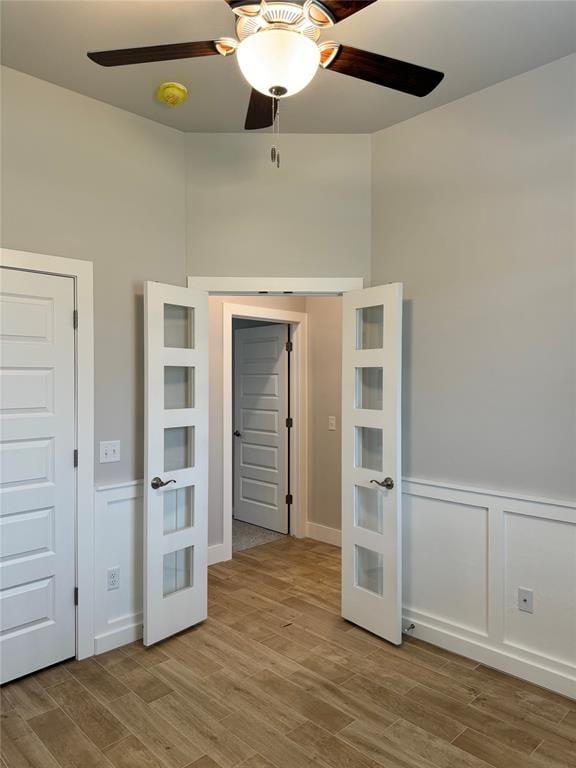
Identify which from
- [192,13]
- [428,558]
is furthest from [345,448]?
[192,13]

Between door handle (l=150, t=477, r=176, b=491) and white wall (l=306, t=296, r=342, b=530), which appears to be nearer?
door handle (l=150, t=477, r=176, b=491)

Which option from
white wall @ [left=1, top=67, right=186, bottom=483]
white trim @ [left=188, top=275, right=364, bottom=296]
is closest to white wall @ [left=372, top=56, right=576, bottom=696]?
white trim @ [left=188, top=275, right=364, bottom=296]

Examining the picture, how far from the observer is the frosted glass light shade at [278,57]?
1.58 meters

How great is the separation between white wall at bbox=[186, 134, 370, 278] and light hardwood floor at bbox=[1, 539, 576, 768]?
2.28 m

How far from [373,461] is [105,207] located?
221 cm

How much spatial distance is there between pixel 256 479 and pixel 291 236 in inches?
117

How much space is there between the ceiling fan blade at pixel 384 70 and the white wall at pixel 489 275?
1.08 metres

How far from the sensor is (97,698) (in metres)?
2.50

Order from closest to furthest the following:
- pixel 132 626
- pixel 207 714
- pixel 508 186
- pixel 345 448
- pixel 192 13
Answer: pixel 192 13 < pixel 207 714 < pixel 508 186 < pixel 132 626 < pixel 345 448

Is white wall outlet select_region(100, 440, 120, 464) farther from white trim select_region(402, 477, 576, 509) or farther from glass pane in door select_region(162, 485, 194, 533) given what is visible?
white trim select_region(402, 477, 576, 509)

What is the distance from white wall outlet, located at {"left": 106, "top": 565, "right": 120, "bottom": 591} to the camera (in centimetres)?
300

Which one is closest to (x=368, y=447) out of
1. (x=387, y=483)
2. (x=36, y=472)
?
(x=387, y=483)

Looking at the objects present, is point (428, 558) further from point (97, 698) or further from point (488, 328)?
point (97, 698)

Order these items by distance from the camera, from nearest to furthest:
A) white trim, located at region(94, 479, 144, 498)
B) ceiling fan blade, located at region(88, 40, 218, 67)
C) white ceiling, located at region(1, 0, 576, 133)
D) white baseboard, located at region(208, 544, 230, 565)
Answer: ceiling fan blade, located at region(88, 40, 218, 67), white ceiling, located at region(1, 0, 576, 133), white trim, located at region(94, 479, 144, 498), white baseboard, located at region(208, 544, 230, 565)
